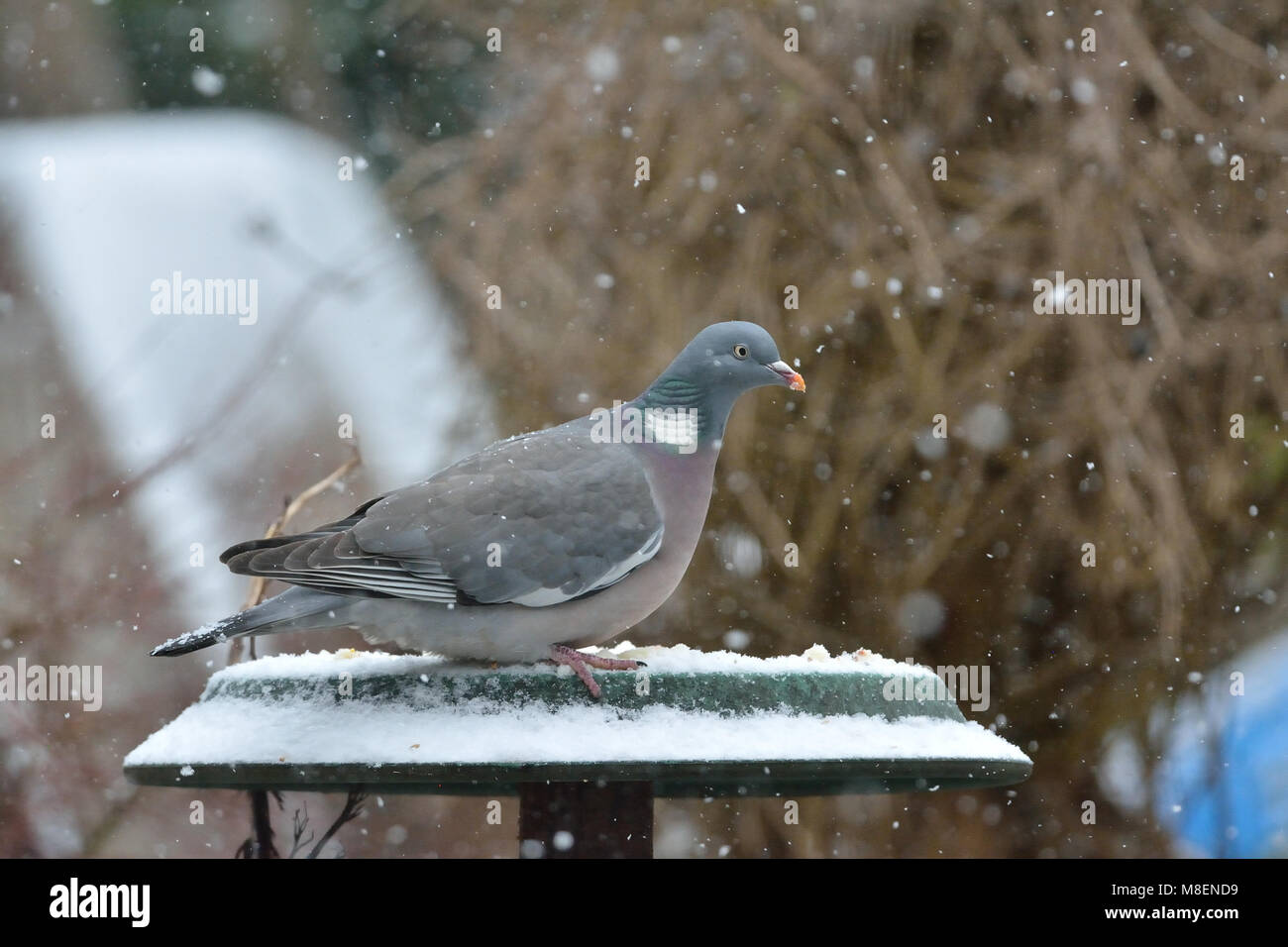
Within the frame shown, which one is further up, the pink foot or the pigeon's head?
the pigeon's head

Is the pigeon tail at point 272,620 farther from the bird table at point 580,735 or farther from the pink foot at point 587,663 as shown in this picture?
the pink foot at point 587,663

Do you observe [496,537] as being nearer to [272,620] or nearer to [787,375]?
[272,620]

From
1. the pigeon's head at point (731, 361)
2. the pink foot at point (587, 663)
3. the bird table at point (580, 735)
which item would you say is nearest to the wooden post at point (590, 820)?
the bird table at point (580, 735)

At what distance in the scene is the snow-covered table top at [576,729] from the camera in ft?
4.90

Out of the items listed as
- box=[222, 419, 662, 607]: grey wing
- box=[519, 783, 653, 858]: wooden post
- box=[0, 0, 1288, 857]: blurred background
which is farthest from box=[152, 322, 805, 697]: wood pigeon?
box=[0, 0, 1288, 857]: blurred background

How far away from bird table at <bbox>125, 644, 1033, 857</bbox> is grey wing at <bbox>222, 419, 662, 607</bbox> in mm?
133

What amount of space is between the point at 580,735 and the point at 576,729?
0.02 metres

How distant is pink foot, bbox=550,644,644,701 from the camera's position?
1.66 meters

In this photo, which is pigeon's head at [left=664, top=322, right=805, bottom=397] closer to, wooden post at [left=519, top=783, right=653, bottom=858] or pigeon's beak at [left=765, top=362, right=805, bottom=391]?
pigeon's beak at [left=765, top=362, right=805, bottom=391]

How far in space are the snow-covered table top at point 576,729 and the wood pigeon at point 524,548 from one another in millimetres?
72

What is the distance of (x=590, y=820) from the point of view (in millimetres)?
1811

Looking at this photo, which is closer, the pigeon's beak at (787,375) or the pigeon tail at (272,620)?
the pigeon tail at (272,620)

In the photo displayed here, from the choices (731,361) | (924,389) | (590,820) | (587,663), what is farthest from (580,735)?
(924,389)

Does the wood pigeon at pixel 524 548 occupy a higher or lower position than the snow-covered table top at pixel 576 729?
higher
